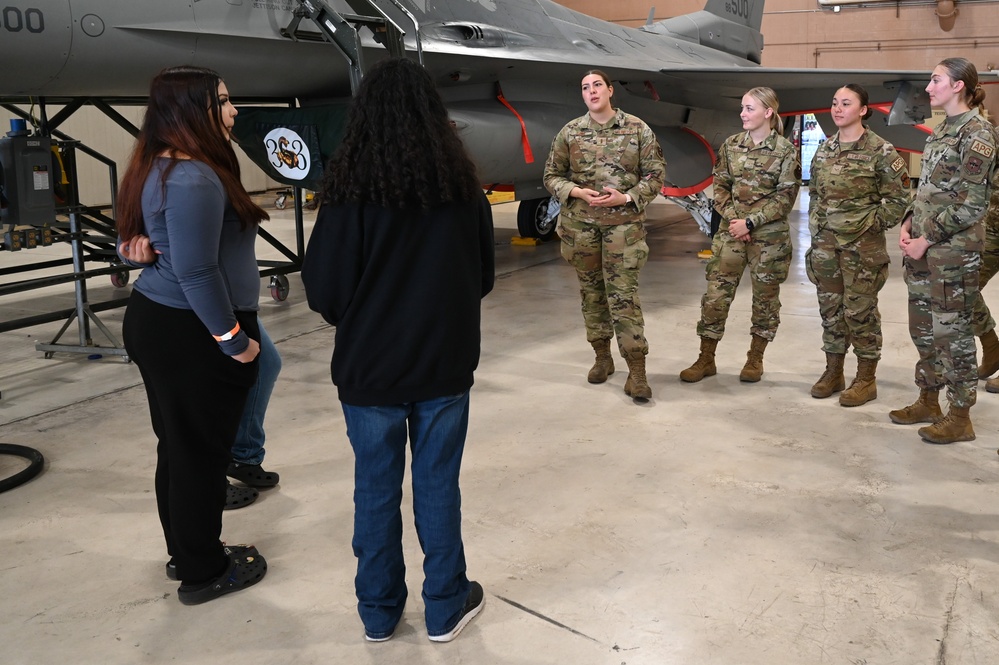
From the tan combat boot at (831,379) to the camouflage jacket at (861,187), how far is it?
2.45 feet

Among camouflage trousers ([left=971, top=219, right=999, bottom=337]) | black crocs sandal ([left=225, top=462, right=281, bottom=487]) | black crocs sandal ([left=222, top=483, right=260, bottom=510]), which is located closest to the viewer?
black crocs sandal ([left=222, top=483, right=260, bottom=510])

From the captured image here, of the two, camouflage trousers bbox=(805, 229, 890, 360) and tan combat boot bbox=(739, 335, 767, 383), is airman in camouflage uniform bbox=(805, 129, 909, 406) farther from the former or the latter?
tan combat boot bbox=(739, 335, 767, 383)

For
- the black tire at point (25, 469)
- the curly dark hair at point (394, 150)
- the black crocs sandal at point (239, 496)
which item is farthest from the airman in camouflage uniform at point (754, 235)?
the black tire at point (25, 469)

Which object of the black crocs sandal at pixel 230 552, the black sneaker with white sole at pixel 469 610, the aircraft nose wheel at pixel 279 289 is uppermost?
the aircraft nose wheel at pixel 279 289

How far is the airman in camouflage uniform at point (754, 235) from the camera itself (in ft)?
16.6

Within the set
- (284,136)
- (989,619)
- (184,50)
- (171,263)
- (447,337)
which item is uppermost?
(184,50)

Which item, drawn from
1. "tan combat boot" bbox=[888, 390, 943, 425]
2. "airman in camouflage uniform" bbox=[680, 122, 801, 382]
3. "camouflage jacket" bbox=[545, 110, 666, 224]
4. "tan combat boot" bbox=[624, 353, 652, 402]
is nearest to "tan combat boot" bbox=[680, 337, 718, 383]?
"airman in camouflage uniform" bbox=[680, 122, 801, 382]

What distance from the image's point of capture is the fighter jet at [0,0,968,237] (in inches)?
209

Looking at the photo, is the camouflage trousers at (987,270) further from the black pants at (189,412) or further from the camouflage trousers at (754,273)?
the black pants at (189,412)

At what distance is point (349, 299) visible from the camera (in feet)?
8.00

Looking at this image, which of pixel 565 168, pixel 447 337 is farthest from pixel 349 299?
pixel 565 168

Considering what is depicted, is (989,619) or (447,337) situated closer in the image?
(447,337)

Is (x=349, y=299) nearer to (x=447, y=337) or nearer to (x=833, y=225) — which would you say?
(x=447, y=337)

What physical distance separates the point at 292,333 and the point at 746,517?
4.31 m
